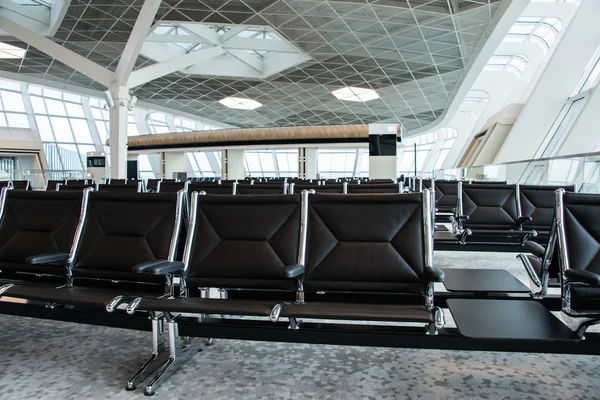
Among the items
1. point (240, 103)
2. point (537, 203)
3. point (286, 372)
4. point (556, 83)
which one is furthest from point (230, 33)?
point (286, 372)

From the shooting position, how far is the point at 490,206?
5754mm

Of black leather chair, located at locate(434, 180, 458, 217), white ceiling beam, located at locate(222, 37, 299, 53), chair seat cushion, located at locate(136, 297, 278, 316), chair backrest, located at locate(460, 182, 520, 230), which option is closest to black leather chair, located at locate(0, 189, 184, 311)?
chair seat cushion, located at locate(136, 297, 278, 316)

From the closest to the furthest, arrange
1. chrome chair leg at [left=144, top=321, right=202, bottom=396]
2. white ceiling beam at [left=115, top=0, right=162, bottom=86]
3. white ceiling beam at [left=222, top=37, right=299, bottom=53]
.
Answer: chrome chair leg at [left=144, top=321, right=202, bottom=396], white ceiling beam at [left=115, top=0, right=162, bottom=86], white ceiling beam at [left=222, top=37, right=299, bottom=53]

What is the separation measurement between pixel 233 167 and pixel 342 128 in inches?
225

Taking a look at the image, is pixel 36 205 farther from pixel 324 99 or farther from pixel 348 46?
pixel 324 99

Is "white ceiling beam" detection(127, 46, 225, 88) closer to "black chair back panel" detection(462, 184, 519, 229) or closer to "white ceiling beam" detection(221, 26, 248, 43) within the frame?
"white ceiling beam" detection(221, 26, 248, 43)

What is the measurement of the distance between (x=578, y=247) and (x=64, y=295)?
3.15 metres

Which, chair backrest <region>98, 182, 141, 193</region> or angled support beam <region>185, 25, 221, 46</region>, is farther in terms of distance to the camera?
angled support beam <region>185, 25, 221, 46</region>

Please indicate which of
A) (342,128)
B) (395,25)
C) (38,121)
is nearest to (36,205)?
(342,128)

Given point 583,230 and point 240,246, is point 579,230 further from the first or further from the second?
point 240,246

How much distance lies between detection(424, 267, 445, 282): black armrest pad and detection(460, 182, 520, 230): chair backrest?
3.30 metres

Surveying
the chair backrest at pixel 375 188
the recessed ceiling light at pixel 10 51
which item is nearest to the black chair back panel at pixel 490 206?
the chair backrest at pixel 375 188

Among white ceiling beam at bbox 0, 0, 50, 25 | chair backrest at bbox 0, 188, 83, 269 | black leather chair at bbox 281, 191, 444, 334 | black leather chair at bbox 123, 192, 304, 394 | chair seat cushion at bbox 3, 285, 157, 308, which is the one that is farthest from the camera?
white ceiling beam at bbox 0, 0, 50, 25

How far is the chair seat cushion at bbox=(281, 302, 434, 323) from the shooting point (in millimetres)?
2213
